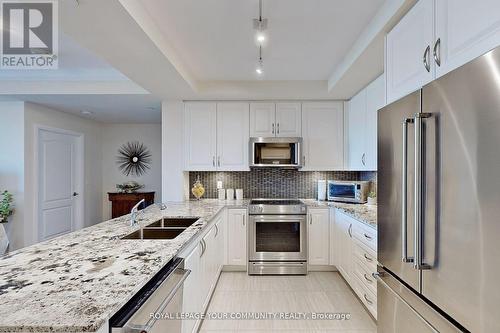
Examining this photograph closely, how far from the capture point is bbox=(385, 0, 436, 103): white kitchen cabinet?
55.7 inches

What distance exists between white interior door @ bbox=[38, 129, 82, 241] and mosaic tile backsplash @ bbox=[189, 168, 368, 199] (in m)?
2.52

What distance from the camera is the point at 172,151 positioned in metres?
3.84

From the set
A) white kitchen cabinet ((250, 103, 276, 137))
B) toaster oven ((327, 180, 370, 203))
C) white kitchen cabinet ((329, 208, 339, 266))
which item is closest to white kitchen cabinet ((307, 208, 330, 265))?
white kitchen cabinet ((329, 208, 339, 266))

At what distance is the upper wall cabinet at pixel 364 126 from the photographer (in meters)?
2.91

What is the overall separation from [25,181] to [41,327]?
4292 millimetres

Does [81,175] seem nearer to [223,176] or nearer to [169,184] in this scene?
[169,184]

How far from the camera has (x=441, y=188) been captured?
1.11m

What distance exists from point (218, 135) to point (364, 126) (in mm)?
1942

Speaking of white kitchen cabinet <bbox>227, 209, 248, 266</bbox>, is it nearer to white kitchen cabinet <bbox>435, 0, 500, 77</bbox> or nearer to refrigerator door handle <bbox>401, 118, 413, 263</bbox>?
refrigerator door handle <bbox>401, 118, 413, 263</bbox>

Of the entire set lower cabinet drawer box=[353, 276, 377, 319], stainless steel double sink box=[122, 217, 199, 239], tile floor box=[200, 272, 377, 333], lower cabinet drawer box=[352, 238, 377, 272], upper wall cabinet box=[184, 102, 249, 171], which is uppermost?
upper wall cabinet box=[184, 102, 249, 171]

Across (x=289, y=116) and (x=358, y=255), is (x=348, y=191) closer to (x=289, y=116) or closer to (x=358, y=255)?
(x=358, y=255)

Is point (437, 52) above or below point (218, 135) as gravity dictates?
above

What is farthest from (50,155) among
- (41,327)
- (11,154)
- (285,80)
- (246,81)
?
(41,327)

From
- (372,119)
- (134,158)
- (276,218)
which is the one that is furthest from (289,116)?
(134,158)
